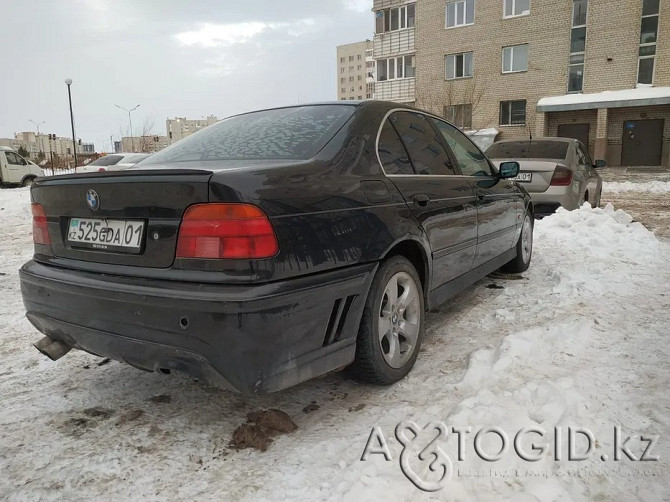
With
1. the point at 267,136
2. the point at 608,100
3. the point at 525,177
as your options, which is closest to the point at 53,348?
the point at 267,136

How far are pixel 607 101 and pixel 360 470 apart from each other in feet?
85.6

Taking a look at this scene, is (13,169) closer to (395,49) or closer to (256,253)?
(395,49)

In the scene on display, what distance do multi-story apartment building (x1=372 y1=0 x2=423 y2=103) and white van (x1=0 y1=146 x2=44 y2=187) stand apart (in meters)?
19.7

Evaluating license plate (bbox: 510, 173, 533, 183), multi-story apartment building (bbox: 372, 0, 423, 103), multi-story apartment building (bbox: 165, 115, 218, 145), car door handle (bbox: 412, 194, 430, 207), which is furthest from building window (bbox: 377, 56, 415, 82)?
multi-story apartment building (bbox: 165, 115, 218, 145)

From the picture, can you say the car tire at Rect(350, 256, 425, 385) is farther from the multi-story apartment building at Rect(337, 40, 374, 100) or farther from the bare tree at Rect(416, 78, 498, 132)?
the multi-story apartment building at Rect(337, 40, 374, 100)

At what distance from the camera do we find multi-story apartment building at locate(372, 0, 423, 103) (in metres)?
30.5

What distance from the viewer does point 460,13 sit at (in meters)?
28.5

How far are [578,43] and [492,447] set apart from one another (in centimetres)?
2834

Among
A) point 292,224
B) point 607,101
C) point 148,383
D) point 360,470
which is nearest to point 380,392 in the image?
point 360,470

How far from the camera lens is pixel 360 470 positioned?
2.03m

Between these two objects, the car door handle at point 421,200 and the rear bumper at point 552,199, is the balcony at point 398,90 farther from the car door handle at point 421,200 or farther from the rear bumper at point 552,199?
the car door handle at point 421,200

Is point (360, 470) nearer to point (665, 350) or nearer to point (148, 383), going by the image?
point (148, 383)

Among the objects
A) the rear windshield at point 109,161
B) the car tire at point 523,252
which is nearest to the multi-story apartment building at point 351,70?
the rear windshield at point 109,161

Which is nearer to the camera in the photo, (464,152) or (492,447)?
(492,447)
